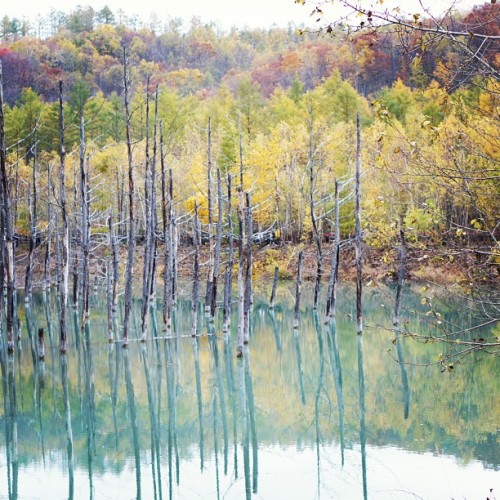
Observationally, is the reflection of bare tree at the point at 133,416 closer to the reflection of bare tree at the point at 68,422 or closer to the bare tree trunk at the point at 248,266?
the reflection of bare tree at the point at 68,422

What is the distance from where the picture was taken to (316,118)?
4656 cm

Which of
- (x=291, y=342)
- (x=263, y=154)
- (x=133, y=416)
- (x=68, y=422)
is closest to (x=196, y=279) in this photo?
(x=291, y=342)

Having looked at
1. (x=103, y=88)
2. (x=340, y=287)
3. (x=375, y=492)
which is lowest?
(x=340, y=287)

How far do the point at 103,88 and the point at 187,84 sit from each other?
11136 millimetres

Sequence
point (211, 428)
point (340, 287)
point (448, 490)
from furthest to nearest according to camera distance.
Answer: point (340, 287)
point (211, 428)
point (448, 490)

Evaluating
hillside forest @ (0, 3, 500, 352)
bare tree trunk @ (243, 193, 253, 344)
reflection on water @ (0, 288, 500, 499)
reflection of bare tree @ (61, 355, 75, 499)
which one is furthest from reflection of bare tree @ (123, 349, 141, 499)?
bare tree trunk @ (243, 193, 253, 344)

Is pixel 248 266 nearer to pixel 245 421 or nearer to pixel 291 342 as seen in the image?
pixel 291 342

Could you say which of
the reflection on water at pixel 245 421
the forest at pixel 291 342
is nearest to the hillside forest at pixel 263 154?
the forest at pixel 291 342

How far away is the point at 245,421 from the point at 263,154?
25.6 meters

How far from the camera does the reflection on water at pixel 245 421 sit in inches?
435

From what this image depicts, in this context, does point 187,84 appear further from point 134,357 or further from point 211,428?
point 211,428

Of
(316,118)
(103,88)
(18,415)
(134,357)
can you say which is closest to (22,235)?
(316,118)

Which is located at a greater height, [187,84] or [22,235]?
[187,84]

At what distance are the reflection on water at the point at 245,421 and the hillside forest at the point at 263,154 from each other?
1.89 meters
